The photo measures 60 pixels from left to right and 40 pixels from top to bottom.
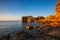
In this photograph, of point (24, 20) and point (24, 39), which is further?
point (24, 20)

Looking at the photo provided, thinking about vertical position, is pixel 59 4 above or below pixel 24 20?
above

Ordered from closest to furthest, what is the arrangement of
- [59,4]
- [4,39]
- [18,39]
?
[18,39] → [4,39] → [59,4]

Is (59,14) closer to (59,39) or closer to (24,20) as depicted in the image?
(59,39)

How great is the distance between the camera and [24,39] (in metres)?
12.1

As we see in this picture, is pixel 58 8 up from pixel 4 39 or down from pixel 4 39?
up

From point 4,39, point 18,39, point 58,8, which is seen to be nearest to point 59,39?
point 18,39

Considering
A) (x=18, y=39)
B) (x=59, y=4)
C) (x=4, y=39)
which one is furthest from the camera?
(x=59, y=4)

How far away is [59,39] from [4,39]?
1030cm

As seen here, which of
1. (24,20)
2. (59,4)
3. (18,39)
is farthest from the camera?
(24,20)

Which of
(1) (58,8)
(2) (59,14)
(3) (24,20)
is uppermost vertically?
(1) (58,8)

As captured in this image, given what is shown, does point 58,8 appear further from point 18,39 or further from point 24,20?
point 24,20

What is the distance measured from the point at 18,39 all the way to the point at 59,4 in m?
29.6

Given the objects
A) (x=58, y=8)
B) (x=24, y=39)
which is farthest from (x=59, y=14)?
(x=24, y=39)

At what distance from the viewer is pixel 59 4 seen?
111ft
